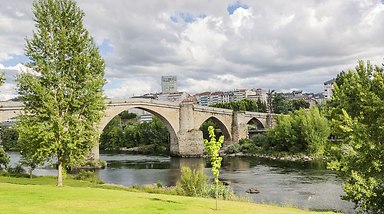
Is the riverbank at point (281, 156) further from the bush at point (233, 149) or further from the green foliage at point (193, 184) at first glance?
the green foliage at point (193, 184)

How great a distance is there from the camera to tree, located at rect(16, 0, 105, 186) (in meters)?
19.9

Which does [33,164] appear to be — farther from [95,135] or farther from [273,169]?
[273,169]

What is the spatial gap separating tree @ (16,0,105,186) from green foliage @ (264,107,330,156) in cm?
4304

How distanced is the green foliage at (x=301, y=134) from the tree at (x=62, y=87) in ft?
141

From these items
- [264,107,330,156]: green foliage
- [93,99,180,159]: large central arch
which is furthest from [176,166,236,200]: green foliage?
[264,107,330,156]: green foliage

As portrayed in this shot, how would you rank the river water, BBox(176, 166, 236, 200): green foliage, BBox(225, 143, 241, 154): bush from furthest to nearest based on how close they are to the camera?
BBox(225, 143, 241, 154): bush
the river water
BBox(176, 166, 236, 200): green foliage

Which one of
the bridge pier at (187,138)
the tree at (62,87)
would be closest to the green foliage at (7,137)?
the bridge pier at (187,138)

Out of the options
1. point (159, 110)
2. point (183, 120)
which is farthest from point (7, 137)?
point (183, 120)

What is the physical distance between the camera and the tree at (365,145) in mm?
18625

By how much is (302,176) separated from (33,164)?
2535cm

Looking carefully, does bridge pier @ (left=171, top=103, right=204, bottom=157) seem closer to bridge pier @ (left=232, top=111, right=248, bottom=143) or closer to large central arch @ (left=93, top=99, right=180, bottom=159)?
large central arch @ (left=93, top=99, right=180, bottom=159)

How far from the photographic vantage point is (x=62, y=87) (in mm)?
20750

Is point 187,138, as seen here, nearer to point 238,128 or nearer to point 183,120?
point 183,120

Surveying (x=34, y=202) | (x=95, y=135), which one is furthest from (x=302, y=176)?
(x=34, y=202)
